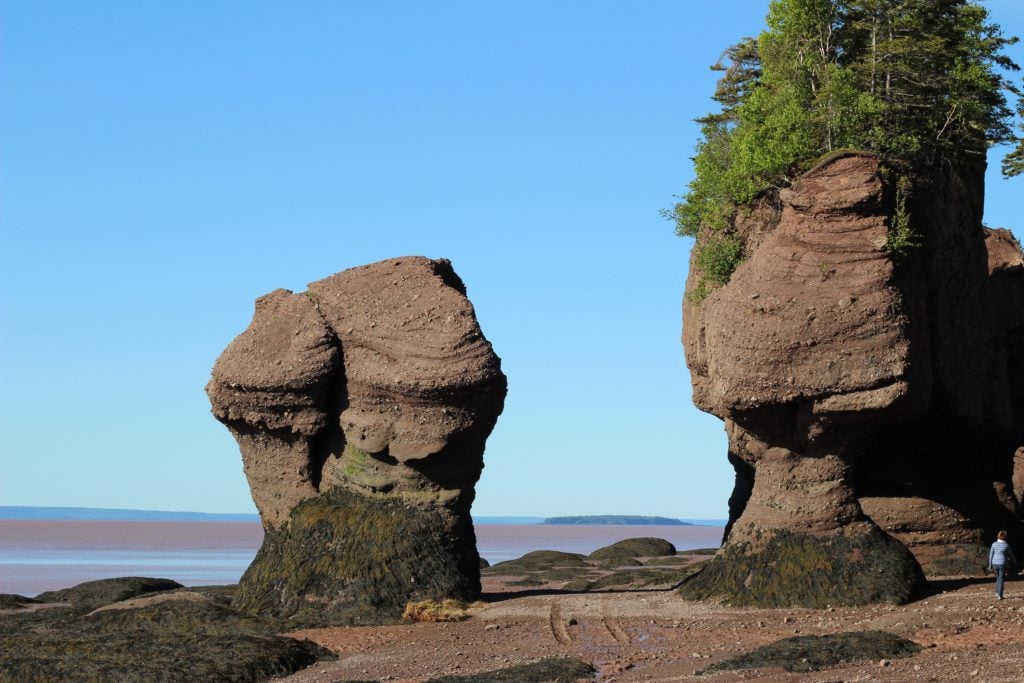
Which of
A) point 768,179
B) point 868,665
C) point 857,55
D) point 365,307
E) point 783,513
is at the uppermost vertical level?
point 857,55

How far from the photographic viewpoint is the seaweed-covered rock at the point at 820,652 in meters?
26.0

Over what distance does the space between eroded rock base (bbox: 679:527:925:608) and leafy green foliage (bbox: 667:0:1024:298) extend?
8.79 m

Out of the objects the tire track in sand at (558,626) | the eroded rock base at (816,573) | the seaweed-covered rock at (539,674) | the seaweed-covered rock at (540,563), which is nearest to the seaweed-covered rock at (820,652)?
the seaweed-covered rock at (539,674)

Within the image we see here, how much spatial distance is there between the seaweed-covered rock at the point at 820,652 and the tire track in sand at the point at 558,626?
4.63m

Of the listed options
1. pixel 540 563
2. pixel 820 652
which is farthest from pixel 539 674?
pixel 540 563

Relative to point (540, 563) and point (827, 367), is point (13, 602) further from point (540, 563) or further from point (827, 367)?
point (827, 367)

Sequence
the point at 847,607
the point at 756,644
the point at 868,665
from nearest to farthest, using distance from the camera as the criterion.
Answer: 1. the point at 868,665
2. the point at 756,644
3. the point at 847,607

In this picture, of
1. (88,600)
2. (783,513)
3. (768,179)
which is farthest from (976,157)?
(88,600)

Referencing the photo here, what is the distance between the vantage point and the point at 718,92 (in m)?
46.2

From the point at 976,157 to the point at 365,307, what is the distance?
16796 mm

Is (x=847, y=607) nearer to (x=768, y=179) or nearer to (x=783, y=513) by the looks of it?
(x=783, y=513)

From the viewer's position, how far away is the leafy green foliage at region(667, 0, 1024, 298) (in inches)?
1454

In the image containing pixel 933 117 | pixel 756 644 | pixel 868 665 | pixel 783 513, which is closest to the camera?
pixel 868 665

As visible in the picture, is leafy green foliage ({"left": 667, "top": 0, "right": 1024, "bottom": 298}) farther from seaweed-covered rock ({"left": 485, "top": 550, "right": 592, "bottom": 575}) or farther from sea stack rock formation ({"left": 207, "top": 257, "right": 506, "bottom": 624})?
seaweed-covered rock ({"left": 485, "top": 550, "right": 592, "bottom": 575})
